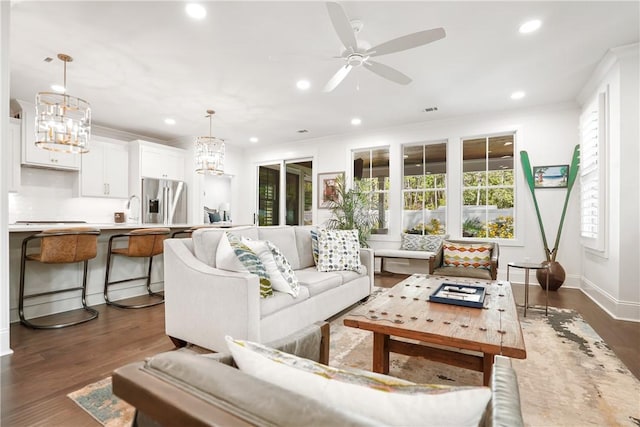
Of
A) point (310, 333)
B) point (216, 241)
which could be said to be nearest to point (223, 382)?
point (310, 333)

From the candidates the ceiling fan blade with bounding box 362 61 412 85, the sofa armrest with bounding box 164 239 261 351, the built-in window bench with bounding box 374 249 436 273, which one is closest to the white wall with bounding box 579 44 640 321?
the built-in window bench with bounding box 374 249 436 273

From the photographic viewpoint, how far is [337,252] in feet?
11.1

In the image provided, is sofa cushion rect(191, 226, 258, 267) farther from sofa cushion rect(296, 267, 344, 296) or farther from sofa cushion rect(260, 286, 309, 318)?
sofa cushion rect(296, 267, 344, 296)

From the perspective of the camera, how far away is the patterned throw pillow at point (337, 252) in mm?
3311

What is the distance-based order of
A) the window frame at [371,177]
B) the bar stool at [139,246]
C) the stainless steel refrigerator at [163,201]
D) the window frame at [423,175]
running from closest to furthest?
the bar stool at [139,246]
the window frame at [423,175]
the window frame at [371,177]
the stainless steel refrigerator at [163,201]

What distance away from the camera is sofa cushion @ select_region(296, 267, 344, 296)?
108 inches

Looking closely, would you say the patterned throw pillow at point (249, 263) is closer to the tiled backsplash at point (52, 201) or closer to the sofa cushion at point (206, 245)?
the sofa cushion at point (206, 245)

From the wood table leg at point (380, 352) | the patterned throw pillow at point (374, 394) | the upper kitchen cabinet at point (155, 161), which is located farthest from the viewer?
the upper kitchen cabinet at point (155, 161)

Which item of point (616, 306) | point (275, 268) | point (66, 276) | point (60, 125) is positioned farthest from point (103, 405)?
point (616, 306)

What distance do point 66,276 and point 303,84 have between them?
350 cm

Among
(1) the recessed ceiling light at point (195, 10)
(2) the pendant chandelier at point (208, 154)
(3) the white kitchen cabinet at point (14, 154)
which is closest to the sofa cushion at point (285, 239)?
(1) the recessed ceiling light at point (195, 10)

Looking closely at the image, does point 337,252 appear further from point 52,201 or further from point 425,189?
point 52,201

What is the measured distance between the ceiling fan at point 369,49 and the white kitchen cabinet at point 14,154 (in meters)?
4.85

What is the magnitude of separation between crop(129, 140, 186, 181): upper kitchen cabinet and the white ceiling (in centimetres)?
93
